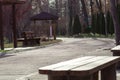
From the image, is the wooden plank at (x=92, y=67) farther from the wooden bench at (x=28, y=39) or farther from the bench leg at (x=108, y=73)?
the wooden bench at (x=28, y=39)

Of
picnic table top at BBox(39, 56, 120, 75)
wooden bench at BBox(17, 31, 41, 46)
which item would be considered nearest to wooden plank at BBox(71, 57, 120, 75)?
picnic table top at BBox(39, 56, 120, 75)

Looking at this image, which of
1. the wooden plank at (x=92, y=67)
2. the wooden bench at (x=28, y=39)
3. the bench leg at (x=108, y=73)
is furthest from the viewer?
the wooden bench at (x=28, y=39)

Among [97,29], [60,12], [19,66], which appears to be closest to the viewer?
[19,66]

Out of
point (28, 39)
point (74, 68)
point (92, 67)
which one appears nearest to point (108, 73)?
point (92, 67)

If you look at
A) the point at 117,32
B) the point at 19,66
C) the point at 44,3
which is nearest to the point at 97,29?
the point at 44,3

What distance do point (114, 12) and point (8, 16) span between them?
24.9m

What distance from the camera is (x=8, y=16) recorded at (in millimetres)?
44875

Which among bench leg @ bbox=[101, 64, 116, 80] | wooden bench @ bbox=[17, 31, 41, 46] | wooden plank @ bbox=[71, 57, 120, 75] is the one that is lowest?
wooden bench @ bbox=[17, 31, 41, 46]

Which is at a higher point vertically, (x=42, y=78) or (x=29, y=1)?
(x=29, y=1)

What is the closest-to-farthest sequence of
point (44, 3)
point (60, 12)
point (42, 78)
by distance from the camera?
point (42, 78), point (44, 3), point (60, 12)

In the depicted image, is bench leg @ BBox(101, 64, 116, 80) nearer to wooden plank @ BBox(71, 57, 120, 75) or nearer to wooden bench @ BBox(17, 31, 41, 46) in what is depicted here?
wooden plank @ BBox(71, 57, 120, 75)

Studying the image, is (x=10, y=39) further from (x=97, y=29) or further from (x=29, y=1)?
(x=97, y=29)

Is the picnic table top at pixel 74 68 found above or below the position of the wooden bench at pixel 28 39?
above

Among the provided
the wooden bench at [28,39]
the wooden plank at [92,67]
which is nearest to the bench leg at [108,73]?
the wooden plank at [92,67]
